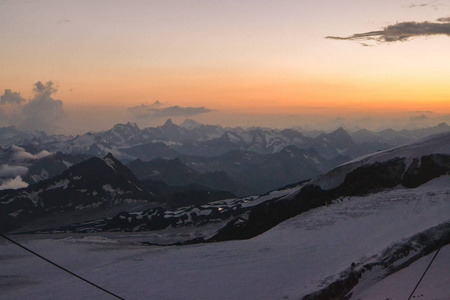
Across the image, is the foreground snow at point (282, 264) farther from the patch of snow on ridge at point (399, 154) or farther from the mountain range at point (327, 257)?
the patch of snow on ridge at point (399, 154)

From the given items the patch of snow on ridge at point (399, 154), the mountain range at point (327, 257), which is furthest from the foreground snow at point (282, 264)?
the patch of snow on ridge at point (399, 154)

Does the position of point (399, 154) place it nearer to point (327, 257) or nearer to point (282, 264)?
point (327, 257)

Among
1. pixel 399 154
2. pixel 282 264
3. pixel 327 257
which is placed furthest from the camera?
pixel 399 154

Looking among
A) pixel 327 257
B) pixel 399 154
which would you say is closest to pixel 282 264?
pixel 327 257

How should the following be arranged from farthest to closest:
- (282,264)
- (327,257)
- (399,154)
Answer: (399,154) → (282,264) → (327,257)

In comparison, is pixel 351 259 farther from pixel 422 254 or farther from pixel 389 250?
pixel 422 254

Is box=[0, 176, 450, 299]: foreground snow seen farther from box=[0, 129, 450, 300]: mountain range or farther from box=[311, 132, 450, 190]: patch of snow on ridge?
box=[311, 132, 450, 190]: patch of snow on ridge
